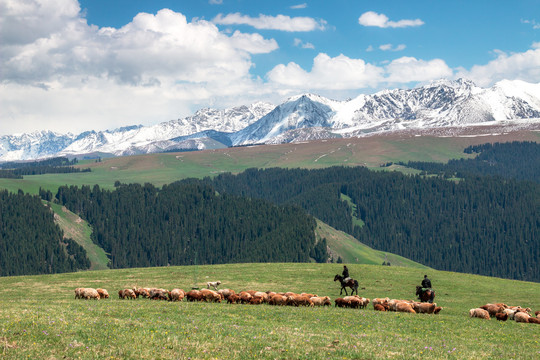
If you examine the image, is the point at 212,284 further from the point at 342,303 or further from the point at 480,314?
the point at 480,314

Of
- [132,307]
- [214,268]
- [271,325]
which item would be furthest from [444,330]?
[214,268]

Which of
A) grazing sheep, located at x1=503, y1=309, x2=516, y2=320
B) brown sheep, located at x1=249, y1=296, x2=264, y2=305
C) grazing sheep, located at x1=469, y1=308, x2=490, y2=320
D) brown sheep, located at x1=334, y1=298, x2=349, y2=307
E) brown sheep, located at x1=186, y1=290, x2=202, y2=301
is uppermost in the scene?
brown sheep, located at x1=186, y1=290, x2=202, y2=301

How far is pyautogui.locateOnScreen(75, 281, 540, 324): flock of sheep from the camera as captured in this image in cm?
3969

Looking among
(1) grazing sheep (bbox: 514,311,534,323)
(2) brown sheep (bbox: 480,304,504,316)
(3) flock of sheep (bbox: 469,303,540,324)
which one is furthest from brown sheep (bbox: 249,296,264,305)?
(1) grazing sheep (bbox: 514,311,534,323)

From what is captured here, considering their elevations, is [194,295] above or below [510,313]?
above

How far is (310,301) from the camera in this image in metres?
42.7

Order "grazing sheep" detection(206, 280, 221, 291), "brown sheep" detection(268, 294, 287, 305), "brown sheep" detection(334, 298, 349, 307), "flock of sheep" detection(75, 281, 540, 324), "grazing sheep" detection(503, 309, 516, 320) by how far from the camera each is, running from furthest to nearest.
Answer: "grazing sheep" detection(206, 280, 221, 291), "brown sheep" detection(334, 298, 349, 307), "brown sheep" detection(268, 294, 287, 305), "grazing sheep" detection(503, 309, 516, 320), "flock of sheep" detection(75, 281, 540, 324)

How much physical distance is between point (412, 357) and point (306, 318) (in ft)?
37.0

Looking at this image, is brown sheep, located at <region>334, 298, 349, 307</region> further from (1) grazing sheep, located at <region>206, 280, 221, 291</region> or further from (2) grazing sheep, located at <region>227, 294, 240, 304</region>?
(1) grazing sheep, located at <region>206, 280, 221, 291</region>

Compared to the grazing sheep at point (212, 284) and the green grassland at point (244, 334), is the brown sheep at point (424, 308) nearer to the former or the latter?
the green grassland at point (244, 334)

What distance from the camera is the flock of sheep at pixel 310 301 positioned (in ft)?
130

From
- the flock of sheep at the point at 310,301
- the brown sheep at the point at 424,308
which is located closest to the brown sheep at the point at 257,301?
the flock of sheep at the point at 310,301

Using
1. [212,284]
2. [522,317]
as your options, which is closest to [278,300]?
[212,284]

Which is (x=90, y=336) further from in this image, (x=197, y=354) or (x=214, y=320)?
(x=214, y=320)
